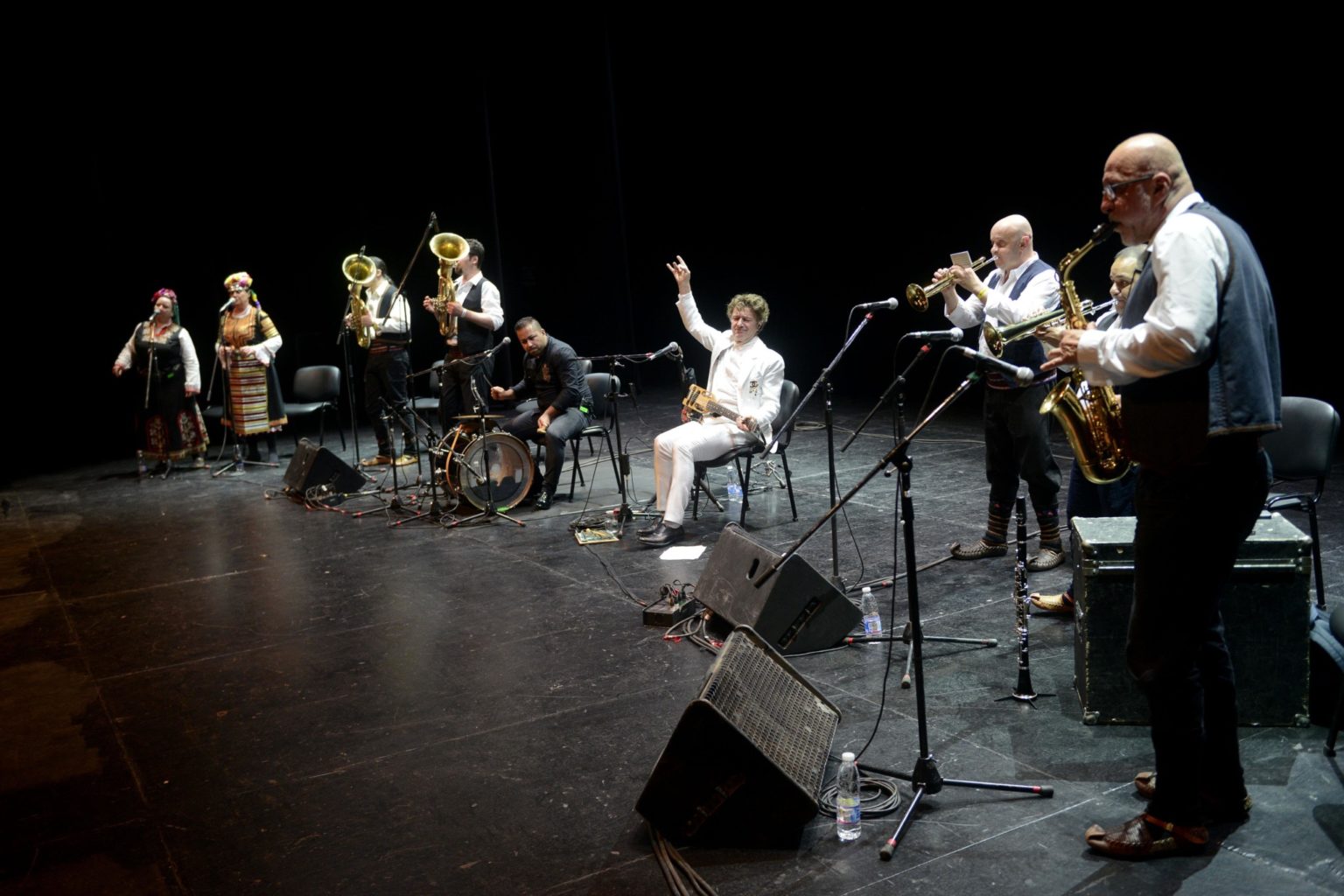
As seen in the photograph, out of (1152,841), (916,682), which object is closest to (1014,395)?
(916,682)

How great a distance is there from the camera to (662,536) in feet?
19.8

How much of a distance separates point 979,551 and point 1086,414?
174cm

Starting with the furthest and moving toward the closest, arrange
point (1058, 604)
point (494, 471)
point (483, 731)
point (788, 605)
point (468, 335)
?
1. point (468, 335)
2. point (494, 471)
3. point (1058, 604)
4. point (788, 605)
5. point (483, 731)

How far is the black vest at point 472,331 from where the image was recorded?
307 inches

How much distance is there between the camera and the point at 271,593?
5.60 m

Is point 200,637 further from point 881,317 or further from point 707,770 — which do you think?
point 881,317

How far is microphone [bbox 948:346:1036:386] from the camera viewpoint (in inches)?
97.4

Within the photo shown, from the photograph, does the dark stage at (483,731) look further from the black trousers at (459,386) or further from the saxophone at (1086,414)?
the black trousers at (459,386)

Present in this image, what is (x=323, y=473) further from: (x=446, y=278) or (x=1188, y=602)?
(x=1188, y=602)

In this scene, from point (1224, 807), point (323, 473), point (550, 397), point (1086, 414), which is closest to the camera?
point (1224, 807)

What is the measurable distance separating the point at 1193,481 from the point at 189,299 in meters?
11.4

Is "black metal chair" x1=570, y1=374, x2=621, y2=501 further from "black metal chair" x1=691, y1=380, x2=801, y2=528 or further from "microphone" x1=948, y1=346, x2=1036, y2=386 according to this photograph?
"microphone" x1=948, y1=346, x2=1036, y2=386

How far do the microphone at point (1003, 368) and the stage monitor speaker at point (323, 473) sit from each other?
5.73 m

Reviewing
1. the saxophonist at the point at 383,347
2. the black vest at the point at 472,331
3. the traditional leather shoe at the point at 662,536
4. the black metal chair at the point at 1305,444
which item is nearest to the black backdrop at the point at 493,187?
the saxophonist at the point at 383,347
